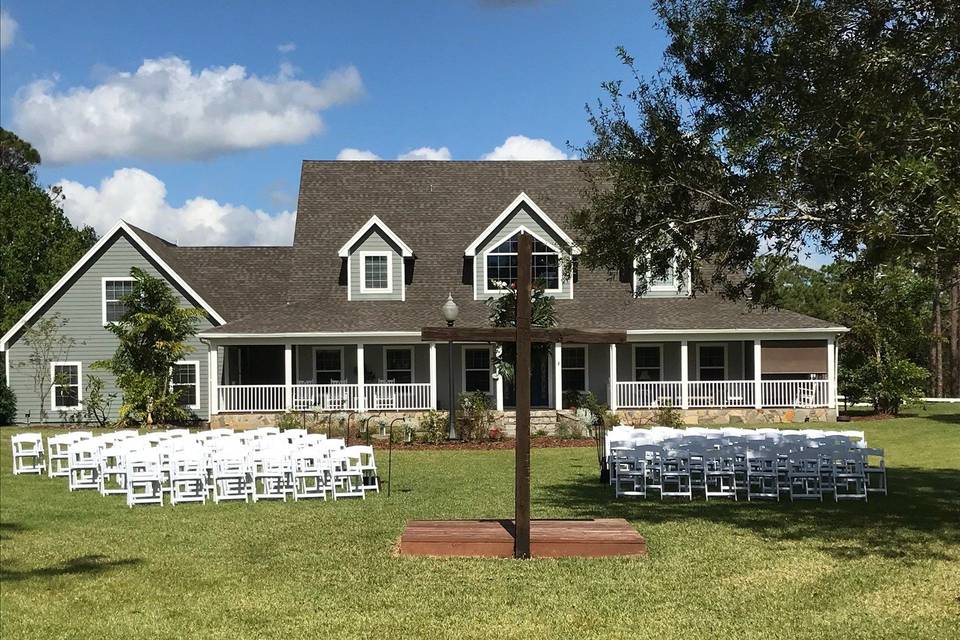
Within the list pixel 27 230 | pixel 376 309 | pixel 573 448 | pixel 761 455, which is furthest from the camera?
pixel 27 230

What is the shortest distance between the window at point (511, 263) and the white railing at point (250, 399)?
728 cm

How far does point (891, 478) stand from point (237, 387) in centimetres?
1827

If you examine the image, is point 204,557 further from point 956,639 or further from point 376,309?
point 376,309

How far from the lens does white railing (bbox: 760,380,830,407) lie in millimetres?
30625

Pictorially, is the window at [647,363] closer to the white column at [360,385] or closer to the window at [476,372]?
the window at [476,372]

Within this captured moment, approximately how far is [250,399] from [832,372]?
17.1 metres

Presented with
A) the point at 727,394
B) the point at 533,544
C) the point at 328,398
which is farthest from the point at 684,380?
the point at 533,544

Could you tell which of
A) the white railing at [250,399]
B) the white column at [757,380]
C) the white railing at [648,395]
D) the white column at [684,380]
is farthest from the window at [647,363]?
the white railing at [250,399]

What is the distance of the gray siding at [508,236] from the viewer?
32188 millimetres

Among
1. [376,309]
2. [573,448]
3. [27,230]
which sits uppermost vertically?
[27,230]

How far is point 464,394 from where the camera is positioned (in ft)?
99.1

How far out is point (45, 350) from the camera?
33.1 metres

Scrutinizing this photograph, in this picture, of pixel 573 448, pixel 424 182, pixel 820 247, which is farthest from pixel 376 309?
pixel 820 247

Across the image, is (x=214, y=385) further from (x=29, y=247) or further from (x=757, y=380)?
(x=29, y=247)
